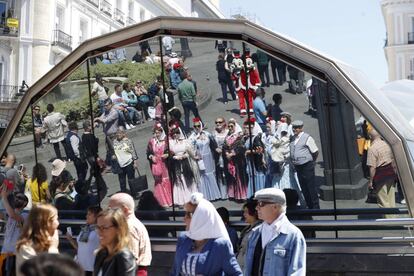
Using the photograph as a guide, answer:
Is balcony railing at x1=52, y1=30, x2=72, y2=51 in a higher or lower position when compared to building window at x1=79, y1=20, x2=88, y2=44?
lower

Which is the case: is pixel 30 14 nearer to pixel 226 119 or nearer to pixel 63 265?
pixel 226 119

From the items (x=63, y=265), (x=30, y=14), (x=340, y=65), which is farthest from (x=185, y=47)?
(x=30, y=14)

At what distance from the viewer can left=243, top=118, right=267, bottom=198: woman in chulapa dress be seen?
8.15m

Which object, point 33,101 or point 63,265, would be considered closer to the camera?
point 63,265

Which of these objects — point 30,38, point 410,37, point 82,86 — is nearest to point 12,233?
point 82,86

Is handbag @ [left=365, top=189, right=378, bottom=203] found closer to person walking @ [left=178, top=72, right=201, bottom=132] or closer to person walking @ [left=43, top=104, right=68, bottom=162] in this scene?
person walking @ [left=178, top=72, right=201, bottom=132]

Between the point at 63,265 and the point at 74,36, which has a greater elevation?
the point at 74,36

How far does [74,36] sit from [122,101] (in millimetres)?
33313

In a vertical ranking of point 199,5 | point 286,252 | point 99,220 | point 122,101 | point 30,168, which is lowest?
point 286,252

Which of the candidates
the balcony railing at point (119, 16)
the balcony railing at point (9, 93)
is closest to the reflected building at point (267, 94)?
the balcony railing at point (9, 93)

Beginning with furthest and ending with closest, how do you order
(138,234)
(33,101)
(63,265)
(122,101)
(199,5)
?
(199,5)
(33,101)
(122,101)
(138,234)
(63,265)

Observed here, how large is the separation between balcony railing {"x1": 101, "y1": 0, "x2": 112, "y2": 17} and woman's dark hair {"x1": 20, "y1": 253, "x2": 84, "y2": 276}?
43141 mm

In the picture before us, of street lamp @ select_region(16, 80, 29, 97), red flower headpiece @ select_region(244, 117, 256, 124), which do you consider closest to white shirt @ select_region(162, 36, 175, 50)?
red flower headpiece @ select_region(244, 117, 256, 124)

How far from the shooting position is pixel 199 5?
63125 mm
